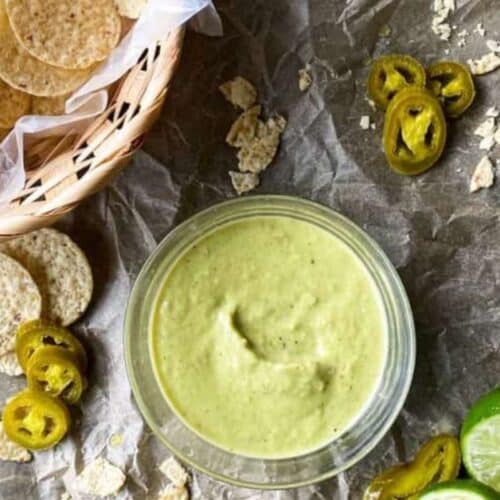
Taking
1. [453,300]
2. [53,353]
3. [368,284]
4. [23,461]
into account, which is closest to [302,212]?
[368,284]

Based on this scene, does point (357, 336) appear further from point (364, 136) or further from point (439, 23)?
point (439, 23)

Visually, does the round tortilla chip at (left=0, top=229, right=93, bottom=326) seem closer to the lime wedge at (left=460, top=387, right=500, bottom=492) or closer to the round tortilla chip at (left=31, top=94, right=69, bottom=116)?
the round tortilla chip at (left=31, top=94, right=69, bottom=116)

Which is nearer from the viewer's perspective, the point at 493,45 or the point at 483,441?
the point at 483,441

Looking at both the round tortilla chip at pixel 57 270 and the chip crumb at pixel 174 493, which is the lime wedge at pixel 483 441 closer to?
the chip crumb at pixel 174 493

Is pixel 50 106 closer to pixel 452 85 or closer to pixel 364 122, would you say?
pixel 364 122

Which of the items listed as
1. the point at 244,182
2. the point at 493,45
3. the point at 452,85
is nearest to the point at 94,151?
the point at 244,182

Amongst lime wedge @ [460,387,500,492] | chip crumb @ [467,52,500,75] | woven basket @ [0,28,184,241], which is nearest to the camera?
woven basket @ [0,28,184,241]

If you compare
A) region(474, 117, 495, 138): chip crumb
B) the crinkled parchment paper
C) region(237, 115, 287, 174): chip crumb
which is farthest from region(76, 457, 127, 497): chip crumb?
region(474, 117, 495, 138): chip crumb
